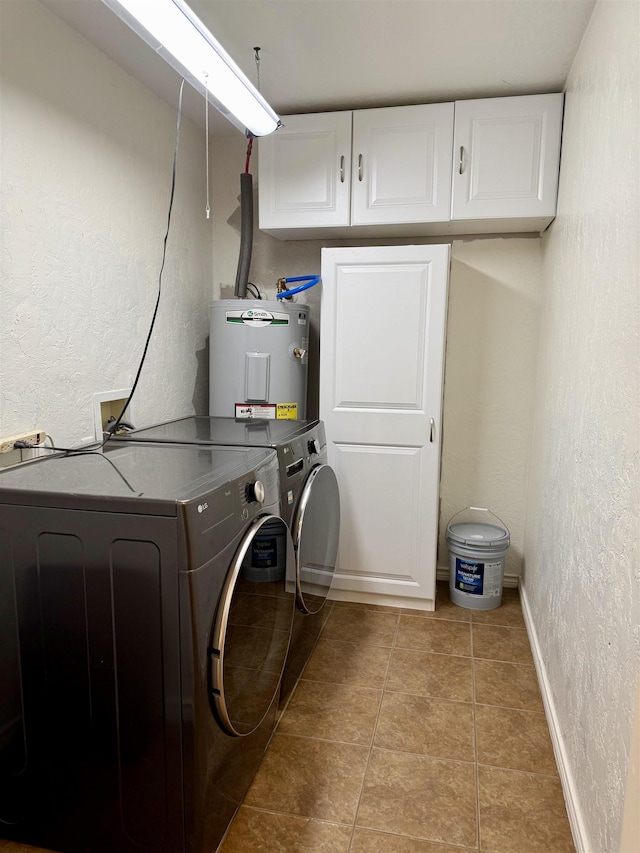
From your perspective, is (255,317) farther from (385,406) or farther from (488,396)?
(488,396)

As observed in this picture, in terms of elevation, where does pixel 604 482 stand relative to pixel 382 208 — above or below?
below

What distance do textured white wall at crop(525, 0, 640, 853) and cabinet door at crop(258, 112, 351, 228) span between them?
3.12ft

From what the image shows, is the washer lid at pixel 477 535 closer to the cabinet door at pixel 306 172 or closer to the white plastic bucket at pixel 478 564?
the white plastic bucket at pixel 478 564

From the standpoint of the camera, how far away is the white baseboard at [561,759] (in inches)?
58.0

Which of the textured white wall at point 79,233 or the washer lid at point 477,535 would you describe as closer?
the textured white wall at point 79,233

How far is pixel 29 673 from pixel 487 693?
5.18ft

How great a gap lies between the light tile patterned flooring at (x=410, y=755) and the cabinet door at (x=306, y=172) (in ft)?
6.25

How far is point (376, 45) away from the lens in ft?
6.99

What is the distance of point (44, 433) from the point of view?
187cm

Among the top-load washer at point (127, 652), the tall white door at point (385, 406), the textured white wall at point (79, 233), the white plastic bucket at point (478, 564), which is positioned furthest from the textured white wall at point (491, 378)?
the top-load washer at point (127, 652)

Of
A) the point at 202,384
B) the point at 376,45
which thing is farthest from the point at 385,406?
the point at 376,45

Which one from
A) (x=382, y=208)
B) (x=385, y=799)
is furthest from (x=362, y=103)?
(x=385, y=799)

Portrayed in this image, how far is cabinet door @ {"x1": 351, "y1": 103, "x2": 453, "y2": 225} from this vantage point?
2549 mm

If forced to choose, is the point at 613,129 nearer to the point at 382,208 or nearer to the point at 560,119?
the point at 560,119
